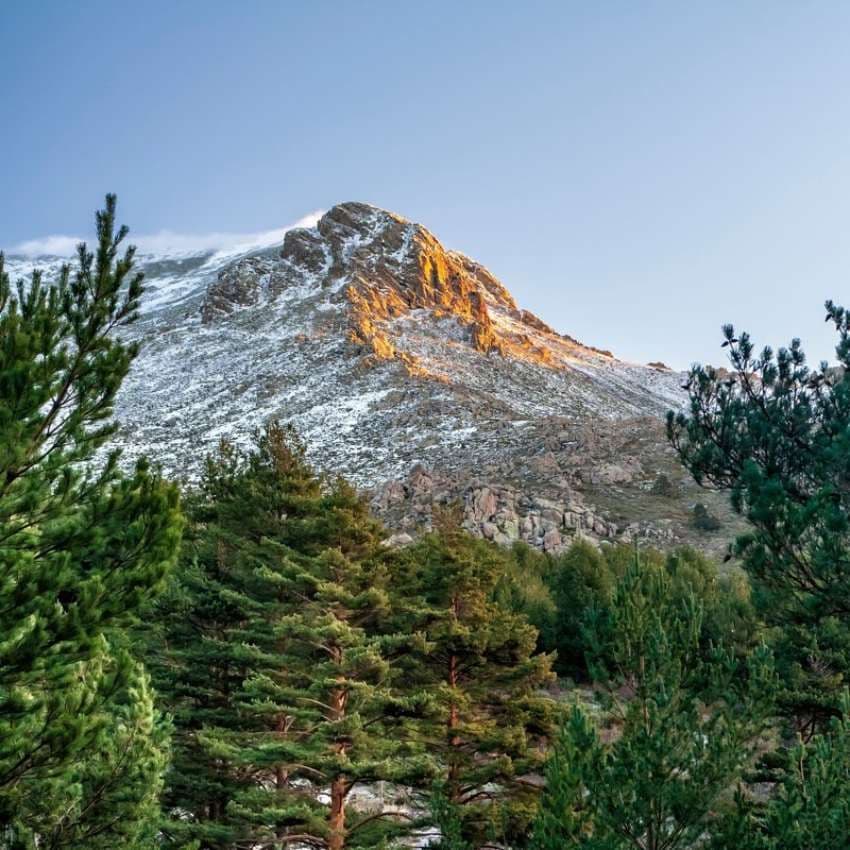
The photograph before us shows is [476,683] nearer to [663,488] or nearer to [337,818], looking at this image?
[337,818]

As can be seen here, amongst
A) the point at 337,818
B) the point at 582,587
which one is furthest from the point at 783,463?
the point at 582,587

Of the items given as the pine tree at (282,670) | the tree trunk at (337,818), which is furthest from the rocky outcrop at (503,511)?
the tree trunk at (337,818)

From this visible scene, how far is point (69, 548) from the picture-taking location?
5699 millimetres

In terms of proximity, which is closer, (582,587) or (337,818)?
(337,818)

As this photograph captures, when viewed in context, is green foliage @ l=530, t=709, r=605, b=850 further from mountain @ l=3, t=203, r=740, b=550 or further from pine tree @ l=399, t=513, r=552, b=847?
mountain @ l=3, t=203, r=740, b=550

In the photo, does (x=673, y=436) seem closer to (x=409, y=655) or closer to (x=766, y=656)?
(x=766, y=656)

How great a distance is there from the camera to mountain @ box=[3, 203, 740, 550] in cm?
5147

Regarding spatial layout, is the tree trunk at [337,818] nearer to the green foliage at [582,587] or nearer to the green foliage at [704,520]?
the green foliage at [582,587]

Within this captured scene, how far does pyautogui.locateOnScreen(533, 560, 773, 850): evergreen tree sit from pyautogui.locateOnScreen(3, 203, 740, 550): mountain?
19743mm

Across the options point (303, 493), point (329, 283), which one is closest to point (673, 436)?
point (303, 493)

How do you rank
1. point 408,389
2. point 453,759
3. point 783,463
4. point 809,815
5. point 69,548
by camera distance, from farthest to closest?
point 408,389 < point 453,759 < point 783,463 < point 809,815 < point 69,548

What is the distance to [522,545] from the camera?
41562 mm

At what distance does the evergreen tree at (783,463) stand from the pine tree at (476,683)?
477cm

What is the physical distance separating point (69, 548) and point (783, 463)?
25.3 ft
